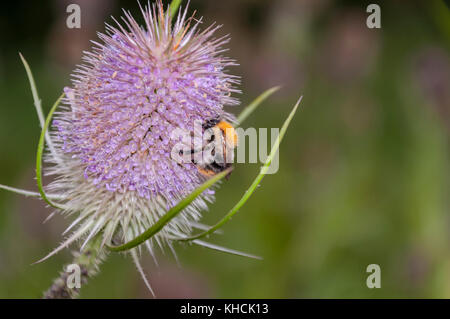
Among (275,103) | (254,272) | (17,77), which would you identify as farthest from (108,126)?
(17,77)

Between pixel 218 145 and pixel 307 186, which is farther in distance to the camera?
pixel 307 186

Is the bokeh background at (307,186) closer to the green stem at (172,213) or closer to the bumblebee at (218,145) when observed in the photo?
the bumblebee at (218,145)

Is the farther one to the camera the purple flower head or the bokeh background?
the bokeh background

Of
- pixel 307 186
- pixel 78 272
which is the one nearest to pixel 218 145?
pixel 78 272

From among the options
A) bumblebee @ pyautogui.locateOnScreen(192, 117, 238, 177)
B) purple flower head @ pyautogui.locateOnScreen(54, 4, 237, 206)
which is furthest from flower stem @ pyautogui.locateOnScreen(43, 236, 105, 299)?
bumblebee @ pyautogui.locateOnScreen(192, 117, 238, 177)

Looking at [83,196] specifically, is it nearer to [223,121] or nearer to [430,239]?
[223,121]

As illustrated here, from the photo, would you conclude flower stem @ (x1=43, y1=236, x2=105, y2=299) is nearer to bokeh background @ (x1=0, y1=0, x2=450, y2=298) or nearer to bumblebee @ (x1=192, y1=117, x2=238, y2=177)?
bumblebee @ (x1=192, y1=117, x2=238, y2=177)

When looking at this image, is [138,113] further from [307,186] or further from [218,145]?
[307,186]
